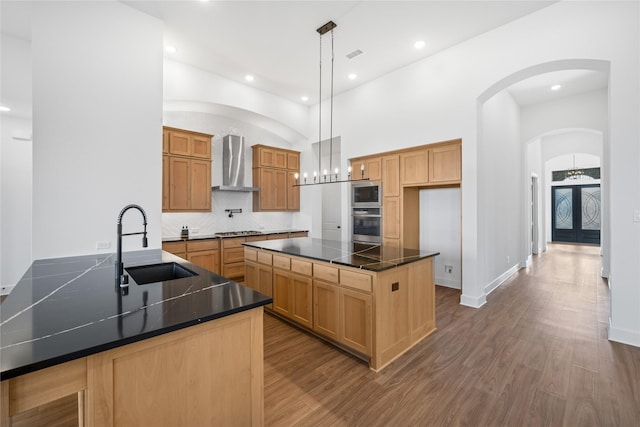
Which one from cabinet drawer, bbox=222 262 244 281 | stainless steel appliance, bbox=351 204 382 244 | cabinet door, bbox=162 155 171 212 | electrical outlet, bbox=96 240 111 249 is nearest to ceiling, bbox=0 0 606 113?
cabinet door, bbox=162 155 171 212

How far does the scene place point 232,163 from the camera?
556cm

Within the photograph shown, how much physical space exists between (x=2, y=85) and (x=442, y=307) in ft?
22.2

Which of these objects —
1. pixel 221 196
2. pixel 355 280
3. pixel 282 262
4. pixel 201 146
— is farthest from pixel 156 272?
pixel 221 196

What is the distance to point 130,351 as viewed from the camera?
3.61 feet

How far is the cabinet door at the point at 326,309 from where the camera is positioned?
2.66m

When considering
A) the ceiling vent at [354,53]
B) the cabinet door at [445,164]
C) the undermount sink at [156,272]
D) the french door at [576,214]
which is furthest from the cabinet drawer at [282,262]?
the french door at [576,214]

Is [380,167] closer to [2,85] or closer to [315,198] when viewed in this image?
[315,198]

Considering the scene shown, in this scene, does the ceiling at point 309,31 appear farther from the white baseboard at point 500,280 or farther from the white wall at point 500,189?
the white baseboard at point 500,280

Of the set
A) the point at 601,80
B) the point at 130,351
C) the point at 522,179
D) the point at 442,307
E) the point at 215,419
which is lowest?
the point at 442,307

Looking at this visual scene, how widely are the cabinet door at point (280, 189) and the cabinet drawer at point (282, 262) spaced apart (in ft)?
9.69

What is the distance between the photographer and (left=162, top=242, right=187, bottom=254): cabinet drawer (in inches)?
174

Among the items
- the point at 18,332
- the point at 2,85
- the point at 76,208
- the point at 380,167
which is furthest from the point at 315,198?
the point at 18,332

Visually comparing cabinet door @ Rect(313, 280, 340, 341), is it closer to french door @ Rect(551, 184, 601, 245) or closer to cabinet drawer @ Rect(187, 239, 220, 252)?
cabinet drawer @ Rect(187, 239, 220, 252)

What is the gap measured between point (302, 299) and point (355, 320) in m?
0.75
